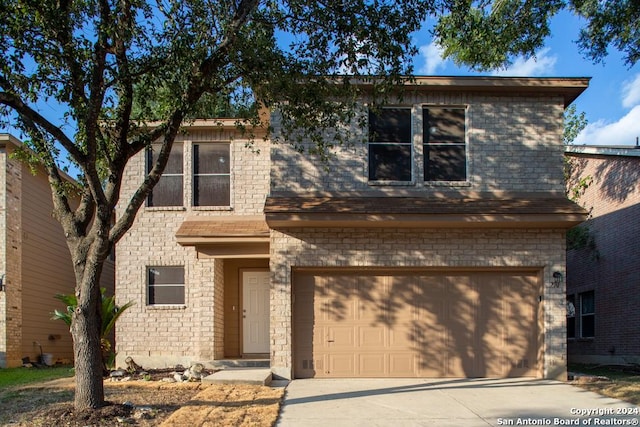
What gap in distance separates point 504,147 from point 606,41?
4.16 metres

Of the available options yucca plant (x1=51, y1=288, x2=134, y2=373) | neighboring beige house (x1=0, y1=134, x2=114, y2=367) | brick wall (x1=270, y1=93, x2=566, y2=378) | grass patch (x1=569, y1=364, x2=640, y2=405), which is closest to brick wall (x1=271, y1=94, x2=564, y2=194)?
brick wall (x1=270, y1=93, x2=566, y2=378)

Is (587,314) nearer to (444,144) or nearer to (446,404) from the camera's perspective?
(444,144)

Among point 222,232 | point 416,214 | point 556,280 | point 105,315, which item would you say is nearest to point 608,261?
point 556,280

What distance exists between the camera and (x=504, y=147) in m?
12.5

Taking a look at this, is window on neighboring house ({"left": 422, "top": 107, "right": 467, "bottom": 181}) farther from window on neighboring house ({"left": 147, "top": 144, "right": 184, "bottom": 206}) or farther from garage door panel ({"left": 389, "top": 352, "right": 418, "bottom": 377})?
window on neighboring house ({"left": 147, "top": 144, "right": 184, "bottom": 206})

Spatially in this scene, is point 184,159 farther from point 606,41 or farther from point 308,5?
point 606,41

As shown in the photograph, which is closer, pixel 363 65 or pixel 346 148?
pixel 363 65

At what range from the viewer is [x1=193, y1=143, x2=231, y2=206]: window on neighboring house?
14633 mm

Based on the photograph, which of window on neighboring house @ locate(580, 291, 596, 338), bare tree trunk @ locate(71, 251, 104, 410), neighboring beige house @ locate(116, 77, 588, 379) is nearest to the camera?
bare tree trunk @ locate(71, 251, 104, 410)

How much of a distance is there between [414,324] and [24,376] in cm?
879

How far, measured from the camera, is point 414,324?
1215 centimetres

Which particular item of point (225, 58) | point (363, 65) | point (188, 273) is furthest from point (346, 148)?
point (188, 273)

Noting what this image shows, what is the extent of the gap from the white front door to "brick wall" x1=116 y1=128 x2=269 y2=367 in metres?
0.65

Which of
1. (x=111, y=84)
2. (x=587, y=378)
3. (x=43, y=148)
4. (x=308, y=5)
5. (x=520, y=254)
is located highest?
(x=308, y=5)
